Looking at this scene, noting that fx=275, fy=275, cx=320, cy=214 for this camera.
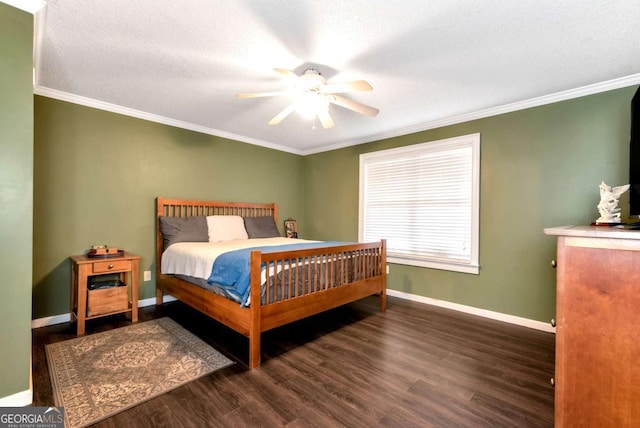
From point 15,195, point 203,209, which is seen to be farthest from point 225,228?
point 15,195

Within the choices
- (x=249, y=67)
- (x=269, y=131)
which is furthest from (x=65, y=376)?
(x=269, y=131)

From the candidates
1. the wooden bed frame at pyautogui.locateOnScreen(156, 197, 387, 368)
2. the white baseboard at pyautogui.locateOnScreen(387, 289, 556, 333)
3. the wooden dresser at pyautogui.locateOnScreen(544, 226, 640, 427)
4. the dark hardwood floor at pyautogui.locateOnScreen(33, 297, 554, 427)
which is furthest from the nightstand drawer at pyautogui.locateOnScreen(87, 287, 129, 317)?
the wooden dresser at pyautogui.locateOnScreen(544, 226, 640, 427)

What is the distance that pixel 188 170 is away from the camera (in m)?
→ 3.69

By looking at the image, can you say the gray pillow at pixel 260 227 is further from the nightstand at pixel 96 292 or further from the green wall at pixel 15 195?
the green wall at pixel 15 195

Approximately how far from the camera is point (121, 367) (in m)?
1.96

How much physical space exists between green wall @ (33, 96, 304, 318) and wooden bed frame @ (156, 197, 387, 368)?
23 cm

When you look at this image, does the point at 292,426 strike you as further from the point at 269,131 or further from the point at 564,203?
the point at 269,131

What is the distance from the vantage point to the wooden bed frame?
2.05 m

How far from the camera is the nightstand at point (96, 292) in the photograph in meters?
2.51

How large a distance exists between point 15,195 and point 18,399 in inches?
44.9

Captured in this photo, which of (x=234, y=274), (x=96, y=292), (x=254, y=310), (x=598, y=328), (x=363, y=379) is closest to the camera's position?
(x=598, y=328)

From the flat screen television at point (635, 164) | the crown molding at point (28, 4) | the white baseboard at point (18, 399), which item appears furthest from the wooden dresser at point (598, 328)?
the crown molding at point (28, 4)

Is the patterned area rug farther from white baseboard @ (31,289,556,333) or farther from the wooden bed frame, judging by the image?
white baseboard @ (31,289,556,333)

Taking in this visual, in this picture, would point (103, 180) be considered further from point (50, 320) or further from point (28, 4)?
point (28, 4)
